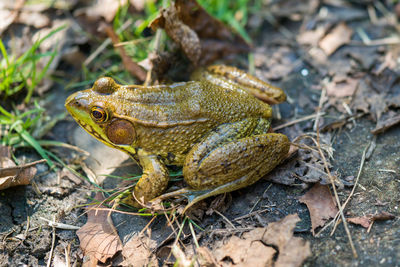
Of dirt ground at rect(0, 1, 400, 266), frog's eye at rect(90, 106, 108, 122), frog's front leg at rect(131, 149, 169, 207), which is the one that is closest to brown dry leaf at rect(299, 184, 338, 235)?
dirt ground at rect(0, 1, 400, 266)

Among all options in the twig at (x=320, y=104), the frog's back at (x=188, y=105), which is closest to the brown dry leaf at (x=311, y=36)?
the twig at (x=320, y=104)

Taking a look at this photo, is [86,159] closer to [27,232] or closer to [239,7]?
[27,232]

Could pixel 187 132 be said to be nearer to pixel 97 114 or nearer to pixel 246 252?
pixel 97 114

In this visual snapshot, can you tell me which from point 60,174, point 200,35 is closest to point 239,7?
point 200,35

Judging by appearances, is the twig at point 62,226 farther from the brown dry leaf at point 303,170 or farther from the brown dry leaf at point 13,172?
the brown dry leaf at point 303,170

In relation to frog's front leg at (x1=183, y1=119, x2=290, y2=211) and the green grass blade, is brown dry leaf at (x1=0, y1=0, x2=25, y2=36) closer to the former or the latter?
the green grass blade

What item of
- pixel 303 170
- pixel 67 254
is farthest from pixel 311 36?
pixel 67 254

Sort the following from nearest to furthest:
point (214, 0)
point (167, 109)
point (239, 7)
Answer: point (167, 109)
point (214, 0)
point (239, 7)
